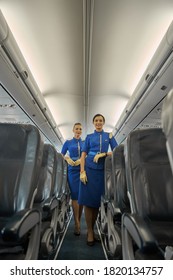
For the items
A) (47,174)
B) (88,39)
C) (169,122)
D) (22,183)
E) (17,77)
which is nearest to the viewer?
(169,122)

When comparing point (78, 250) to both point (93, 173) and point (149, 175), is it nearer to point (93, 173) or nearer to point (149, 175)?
point (93, 173)

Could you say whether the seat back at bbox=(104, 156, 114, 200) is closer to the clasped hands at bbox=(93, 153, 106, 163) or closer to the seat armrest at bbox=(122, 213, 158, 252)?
the clasped hands at bbox=(93, 153, 106, 163)

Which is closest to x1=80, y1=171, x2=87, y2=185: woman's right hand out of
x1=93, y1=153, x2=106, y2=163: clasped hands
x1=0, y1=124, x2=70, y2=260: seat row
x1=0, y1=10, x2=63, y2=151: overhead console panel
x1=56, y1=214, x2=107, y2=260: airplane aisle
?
x1=93, y1=153, x2=106, y2=163: clasped hands

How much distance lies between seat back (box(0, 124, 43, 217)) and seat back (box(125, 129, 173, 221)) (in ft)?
2.14

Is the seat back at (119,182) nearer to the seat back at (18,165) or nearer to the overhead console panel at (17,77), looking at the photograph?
the seat back at (18,165)

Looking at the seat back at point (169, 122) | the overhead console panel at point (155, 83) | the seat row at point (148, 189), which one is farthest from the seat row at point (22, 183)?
the overhead console panel at point (155, 83)

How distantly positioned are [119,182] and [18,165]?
39.3 inches

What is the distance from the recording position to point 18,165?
138 centimetres

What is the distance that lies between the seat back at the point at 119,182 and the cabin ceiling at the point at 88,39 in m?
1.78

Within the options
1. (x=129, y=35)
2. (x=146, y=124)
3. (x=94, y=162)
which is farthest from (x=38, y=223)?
(x=146, y=124)

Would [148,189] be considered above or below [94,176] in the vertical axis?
below

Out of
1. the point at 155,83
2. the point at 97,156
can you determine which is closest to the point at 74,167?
the point at 97,156

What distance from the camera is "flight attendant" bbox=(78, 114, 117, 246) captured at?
258 cm
